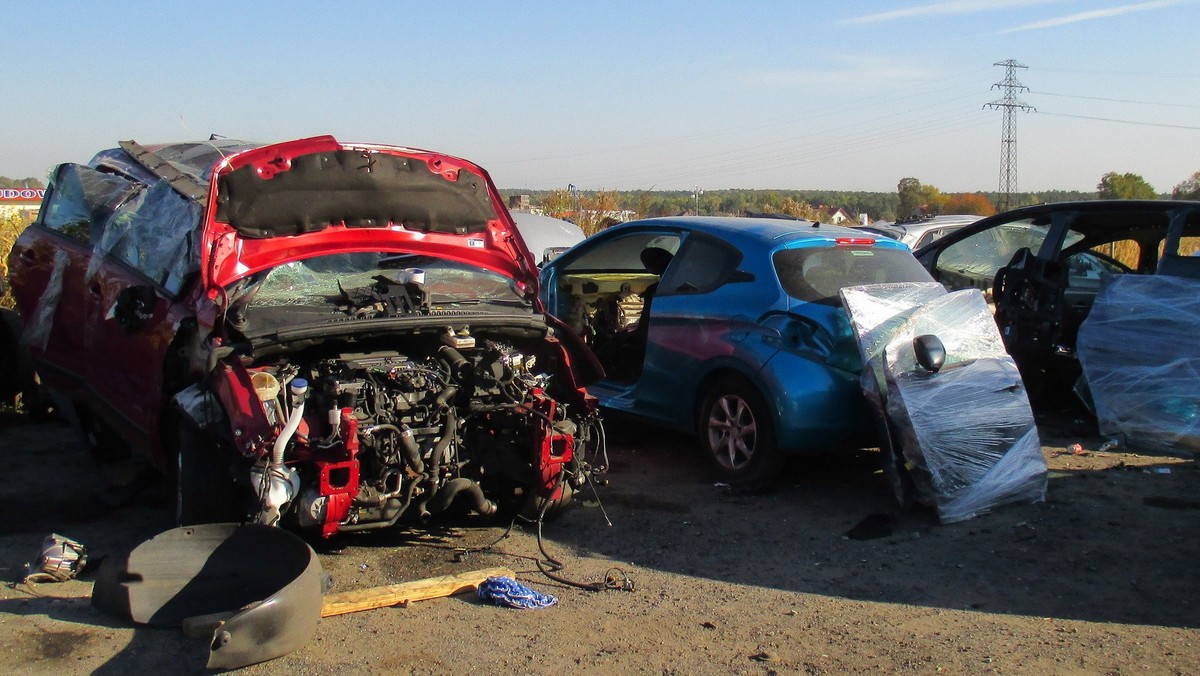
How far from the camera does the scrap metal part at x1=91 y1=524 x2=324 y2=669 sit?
4.17 metres

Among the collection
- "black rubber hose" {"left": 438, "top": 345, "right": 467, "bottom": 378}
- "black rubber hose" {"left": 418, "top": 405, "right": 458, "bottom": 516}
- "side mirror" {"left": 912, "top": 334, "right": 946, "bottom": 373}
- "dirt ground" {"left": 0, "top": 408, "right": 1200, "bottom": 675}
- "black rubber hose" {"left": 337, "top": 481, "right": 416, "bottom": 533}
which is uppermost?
"black rubber hose" {"left": 438, "top": 345, "right": 467, "bottom": 378}

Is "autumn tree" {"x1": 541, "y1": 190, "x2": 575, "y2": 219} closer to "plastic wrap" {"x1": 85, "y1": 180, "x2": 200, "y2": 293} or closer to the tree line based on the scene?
the tree line

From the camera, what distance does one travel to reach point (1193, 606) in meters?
4.78

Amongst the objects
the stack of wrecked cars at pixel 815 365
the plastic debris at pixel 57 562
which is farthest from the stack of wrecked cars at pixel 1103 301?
the plastic debris at pixel 57 562

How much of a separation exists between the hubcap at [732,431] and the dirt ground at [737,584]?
0.23m

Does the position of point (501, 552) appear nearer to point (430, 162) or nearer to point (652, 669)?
point (652, 669)

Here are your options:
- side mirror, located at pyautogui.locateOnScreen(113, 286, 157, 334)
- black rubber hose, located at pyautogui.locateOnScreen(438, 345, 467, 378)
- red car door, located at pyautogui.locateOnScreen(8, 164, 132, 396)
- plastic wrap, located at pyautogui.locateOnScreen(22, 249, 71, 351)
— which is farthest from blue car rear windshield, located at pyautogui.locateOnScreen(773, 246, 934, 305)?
plastic wrap, located at pyautogui.locateOnScreen(22, 249, 71, 351)

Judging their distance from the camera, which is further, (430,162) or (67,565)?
(430,162)

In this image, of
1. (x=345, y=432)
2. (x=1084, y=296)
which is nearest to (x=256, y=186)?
(x=345, y=432)

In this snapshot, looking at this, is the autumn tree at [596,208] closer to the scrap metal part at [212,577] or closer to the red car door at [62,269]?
the red car door at [62,269]

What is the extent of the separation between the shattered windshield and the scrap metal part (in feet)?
3.46

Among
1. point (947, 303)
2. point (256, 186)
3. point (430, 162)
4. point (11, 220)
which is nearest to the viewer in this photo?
point (256, 186)

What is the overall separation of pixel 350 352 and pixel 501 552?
129cm

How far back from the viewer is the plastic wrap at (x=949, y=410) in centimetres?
595
